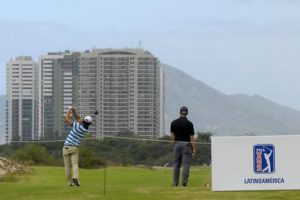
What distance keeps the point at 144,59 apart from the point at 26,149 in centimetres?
8773

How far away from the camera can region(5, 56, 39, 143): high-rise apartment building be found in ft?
320

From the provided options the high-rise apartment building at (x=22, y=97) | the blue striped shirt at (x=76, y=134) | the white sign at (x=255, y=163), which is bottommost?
the white sign at (x=255, y=163)

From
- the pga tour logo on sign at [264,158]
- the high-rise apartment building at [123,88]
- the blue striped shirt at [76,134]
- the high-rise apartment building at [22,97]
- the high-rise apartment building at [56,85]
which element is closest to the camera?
the pga tour logo on sign at [264,158]

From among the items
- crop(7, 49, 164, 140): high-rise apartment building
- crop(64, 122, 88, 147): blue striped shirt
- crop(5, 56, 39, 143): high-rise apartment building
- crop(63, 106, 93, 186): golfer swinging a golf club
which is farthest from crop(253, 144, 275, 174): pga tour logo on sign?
crop(7, 49, 164, 140): high-rise apartment building

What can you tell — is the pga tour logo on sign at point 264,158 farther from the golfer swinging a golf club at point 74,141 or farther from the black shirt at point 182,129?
the golfer swinging a golf club at point 74,141

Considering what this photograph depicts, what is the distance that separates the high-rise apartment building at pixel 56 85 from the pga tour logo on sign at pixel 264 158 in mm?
81682

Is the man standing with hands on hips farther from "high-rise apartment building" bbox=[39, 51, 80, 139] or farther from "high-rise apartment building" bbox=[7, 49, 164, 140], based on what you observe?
"high-rise apartment building" bbox=[39, 51, 80, 139]

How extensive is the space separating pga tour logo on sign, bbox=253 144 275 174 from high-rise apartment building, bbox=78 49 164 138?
255 feet

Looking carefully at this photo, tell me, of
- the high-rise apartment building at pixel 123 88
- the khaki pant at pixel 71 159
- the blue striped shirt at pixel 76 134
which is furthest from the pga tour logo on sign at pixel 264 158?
the high-rise apartment building at pixel 123 88

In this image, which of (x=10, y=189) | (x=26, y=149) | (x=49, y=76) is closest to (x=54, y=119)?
(x=49, y=76)

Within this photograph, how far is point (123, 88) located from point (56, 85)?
9.80m

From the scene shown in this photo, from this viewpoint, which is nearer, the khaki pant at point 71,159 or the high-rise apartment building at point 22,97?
the khaki pant at point 71,159

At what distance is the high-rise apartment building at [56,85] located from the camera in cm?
10447

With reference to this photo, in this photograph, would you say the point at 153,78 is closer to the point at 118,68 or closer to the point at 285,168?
the point at 118,68
